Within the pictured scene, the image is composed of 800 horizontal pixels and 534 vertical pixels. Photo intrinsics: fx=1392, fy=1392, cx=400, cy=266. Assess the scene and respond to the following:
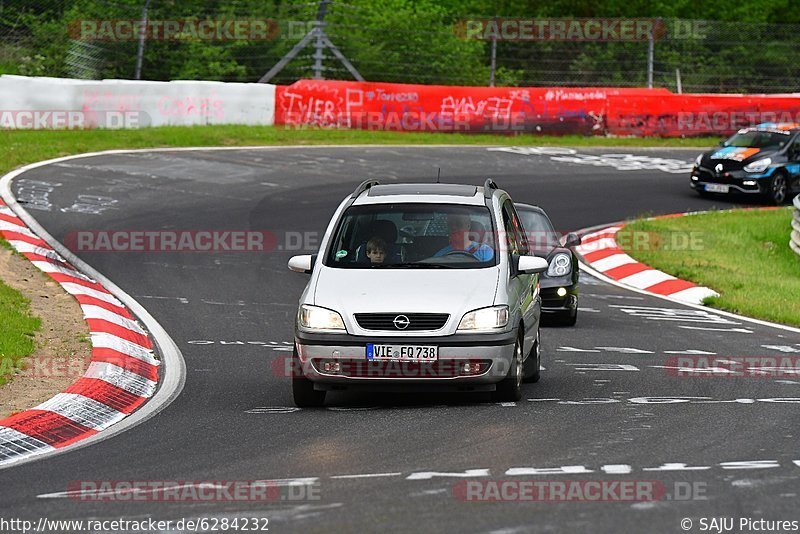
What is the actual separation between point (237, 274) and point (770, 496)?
Result: 34.8ft

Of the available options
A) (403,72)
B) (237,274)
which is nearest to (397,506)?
(237,274)

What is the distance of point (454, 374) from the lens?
31.2 feet

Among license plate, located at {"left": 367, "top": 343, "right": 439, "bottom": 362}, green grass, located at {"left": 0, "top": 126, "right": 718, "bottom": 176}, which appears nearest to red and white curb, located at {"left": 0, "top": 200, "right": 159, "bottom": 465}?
license plate, located at {"left": 367, "top": 343, "right": 439, "bottom": 362}

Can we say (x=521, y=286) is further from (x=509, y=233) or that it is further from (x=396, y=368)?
(x=396, y=368)

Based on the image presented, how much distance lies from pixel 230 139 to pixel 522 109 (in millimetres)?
7091

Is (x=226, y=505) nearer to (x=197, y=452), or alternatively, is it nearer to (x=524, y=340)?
(x=197, y=452)

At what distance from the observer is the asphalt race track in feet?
21.9

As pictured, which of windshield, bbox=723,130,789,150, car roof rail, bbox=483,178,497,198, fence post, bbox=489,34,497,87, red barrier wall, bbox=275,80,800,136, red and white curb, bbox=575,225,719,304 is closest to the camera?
car roof rail, bbox=483,178,497,198

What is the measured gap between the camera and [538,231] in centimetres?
1502

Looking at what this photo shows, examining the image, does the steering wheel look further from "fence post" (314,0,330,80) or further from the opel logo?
"fence post" (314,0,330,80)
